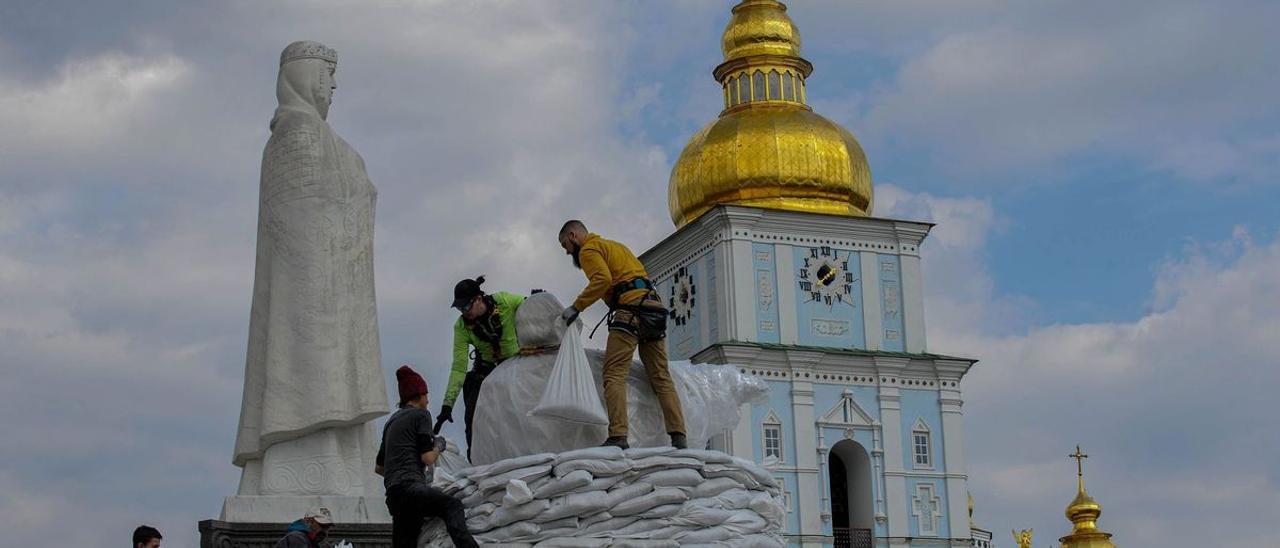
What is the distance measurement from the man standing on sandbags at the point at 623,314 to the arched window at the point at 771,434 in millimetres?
36300

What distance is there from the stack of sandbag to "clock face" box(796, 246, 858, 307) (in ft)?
127

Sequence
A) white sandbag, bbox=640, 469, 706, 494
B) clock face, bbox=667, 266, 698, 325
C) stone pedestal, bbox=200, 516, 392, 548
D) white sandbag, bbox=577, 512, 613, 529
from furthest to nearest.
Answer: clock face, bbox=667, 266, 698, 325 < stone pedestal, bbox=200, 516, 392, 548 < white sandbag, bbox=640, 469, 706, 494 < white sandbag, bbox=577, 512, 613, 529

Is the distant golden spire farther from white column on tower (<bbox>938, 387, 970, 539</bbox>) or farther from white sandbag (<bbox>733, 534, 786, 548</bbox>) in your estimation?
white sandbag (<bbox>733, 534, 786, 548</bbox>)

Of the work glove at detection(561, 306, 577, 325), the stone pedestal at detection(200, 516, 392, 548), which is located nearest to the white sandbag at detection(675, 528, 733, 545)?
the work glove at detection(561, 306, 577, 325)

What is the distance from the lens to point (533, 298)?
11.6m

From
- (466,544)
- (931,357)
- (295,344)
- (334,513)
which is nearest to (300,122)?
(295,344)

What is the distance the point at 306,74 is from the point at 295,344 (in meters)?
1.42

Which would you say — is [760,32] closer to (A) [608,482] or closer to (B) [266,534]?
(B) [266,534]

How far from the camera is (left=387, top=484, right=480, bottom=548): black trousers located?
33.5 feet

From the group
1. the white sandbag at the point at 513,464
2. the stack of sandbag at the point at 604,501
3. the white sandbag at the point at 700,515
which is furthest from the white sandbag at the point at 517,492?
the white sandbag at the point at 700,515

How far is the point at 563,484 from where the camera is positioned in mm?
10430

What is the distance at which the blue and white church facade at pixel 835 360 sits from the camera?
47969mm

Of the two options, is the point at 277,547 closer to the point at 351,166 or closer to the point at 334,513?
the point at 334,513

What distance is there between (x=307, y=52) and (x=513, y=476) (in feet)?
9.56
